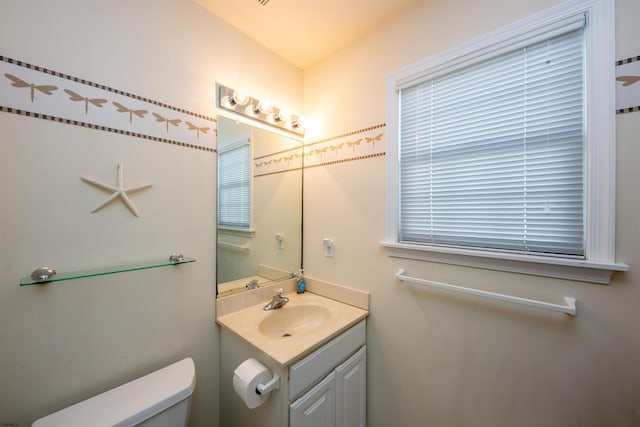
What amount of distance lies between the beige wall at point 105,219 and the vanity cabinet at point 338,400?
611 mm

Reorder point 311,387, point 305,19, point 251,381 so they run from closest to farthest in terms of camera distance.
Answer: point 251,381, point 311,387, point 305,19

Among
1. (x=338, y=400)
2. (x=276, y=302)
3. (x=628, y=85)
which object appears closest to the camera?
(x=628, y=85)

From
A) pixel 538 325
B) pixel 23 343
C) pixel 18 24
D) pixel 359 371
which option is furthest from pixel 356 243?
pixel 18 24

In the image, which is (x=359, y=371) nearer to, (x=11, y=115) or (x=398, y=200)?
(x=398, y=200)

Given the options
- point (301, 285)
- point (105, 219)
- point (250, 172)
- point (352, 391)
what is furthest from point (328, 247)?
point (105, 219)

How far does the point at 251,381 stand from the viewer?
958mm

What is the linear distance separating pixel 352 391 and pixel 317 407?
0.99 feet

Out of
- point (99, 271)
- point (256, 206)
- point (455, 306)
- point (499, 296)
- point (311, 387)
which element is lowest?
point (311, 387)

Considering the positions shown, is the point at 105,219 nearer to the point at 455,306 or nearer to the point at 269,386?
the point at 269,386

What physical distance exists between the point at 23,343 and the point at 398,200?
1.69 m

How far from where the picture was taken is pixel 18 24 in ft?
2.72

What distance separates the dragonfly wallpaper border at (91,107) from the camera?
83 cm

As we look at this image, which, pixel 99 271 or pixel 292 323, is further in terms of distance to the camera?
pixel 292 323

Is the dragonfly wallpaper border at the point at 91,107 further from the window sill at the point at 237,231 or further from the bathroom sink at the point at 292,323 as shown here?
the bathroom sink at the point at 292,323
